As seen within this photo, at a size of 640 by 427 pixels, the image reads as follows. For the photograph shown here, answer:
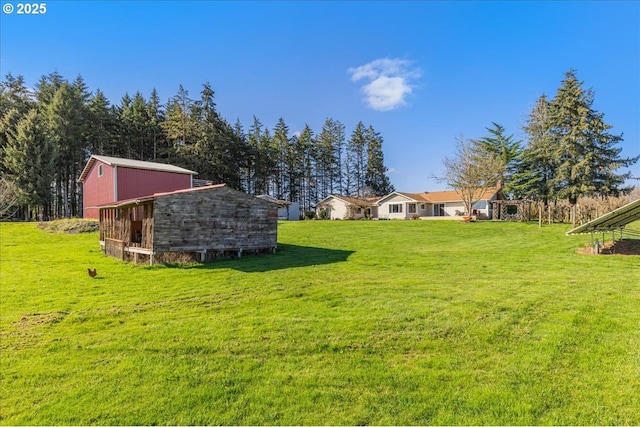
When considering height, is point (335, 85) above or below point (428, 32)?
above

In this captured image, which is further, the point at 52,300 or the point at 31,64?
the point at 31,64

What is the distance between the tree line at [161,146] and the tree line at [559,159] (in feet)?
82.1

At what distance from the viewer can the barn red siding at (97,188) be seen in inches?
898

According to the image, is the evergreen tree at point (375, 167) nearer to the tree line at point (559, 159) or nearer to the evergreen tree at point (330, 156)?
the evergreen tree at point (330, 156)

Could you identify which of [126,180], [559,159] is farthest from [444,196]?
[126,180]

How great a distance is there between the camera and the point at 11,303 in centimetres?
781

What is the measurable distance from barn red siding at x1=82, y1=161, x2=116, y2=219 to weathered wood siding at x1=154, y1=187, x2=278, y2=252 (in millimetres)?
12598

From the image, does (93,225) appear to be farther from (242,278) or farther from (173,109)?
(173,109)

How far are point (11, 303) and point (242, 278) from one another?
5409 mm

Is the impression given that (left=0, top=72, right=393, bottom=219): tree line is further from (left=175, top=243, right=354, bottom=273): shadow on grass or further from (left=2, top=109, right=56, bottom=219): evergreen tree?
(left=175, top=243, right=354, bottom=273): shadow on grass

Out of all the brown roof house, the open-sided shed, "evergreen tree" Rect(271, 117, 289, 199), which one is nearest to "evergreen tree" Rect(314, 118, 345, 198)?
"evergreen tree" Rect(271, 117, 289, 199)

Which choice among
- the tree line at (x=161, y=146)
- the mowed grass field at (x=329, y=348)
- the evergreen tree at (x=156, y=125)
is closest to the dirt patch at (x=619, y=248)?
the mowed grass field at (x=329, y=348)

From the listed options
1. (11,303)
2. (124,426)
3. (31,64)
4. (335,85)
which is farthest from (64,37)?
(335,85)

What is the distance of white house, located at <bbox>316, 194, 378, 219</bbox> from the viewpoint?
43375mm
